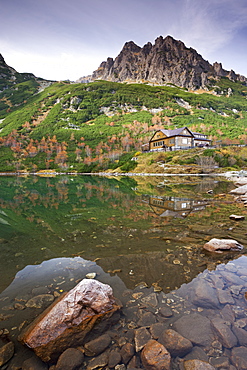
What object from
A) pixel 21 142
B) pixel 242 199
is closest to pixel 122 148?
pixel 21 142

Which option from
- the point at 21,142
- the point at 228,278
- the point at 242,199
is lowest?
the point at 242,199

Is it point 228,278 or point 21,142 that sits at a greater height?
point 21,142

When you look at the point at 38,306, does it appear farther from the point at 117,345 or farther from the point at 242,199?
the point at 242,199

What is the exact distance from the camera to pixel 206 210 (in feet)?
44.4

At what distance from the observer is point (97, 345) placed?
136 inches

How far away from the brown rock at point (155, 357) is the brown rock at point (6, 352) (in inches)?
92.0

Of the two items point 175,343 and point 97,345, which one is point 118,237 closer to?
point 97,345

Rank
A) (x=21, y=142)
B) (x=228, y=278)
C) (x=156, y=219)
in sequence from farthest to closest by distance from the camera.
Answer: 1. (x=21, y=142)
2. (x=156, y=219)
3. (x=228, y=278)

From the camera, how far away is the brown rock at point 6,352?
3.16 meters

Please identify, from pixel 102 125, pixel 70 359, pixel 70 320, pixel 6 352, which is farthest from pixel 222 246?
pixel 102 125

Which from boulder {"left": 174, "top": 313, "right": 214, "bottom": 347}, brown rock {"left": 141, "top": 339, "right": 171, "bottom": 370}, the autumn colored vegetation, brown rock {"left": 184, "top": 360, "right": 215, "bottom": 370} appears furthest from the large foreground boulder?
the autumn colored vegetation

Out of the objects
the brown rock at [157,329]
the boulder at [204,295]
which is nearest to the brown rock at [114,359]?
the brown rock at [157,329]

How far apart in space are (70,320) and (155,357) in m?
1.78

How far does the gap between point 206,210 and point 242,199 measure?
19.0 ft
